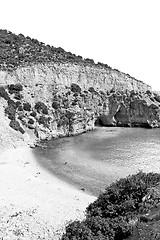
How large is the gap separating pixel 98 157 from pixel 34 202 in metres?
16.1

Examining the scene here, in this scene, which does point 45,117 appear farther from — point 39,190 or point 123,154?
point 39,190

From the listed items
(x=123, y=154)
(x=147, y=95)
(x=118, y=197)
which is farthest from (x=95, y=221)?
(x=147, y=95)

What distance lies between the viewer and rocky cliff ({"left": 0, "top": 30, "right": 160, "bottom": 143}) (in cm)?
5125

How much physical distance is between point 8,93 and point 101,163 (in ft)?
84.7

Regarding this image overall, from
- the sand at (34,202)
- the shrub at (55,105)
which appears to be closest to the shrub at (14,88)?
the shrub at (55,105)

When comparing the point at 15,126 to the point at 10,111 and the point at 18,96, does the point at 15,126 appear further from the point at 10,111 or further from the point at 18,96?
the point at 18,96

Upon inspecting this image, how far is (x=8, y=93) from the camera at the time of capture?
5256 centimetres

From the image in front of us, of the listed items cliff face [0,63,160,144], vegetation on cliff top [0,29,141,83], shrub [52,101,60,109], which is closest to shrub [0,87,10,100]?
cliff face [0,63,160,144]

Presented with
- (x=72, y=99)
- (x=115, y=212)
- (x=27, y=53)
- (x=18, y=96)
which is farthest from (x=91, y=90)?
(x=115, y=212)

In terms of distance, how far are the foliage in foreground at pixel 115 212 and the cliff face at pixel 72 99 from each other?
2934cm

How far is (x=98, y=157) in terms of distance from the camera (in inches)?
1487

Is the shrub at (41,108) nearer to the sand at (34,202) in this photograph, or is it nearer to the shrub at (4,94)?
the shrub at (4,94)

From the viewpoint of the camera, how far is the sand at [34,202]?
18.5 m

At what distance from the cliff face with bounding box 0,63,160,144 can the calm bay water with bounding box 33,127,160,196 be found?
15.9 ft
